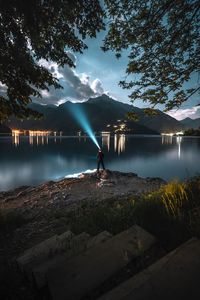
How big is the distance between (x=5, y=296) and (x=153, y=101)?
278 inches


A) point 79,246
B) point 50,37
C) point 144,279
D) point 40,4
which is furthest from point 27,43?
point 144,279

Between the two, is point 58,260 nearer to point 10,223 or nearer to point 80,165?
point 10,223

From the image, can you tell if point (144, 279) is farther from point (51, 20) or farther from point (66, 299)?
point (51, 20)

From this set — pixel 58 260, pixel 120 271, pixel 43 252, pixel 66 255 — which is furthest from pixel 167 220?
pixel 43 252

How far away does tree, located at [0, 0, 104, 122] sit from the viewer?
7.25m

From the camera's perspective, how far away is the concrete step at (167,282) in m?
2.47

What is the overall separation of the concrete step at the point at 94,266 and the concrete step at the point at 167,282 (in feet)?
1.69

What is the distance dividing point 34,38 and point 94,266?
699 cm

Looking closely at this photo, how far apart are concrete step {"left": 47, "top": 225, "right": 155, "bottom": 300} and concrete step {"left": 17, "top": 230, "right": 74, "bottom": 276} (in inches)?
42.3

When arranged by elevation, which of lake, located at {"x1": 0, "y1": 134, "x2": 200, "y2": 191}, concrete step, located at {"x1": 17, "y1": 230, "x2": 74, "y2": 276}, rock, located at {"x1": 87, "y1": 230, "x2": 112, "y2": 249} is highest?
rock, located at {"x1": 87, "y1": 230, "x2": 112, "y2": 249}

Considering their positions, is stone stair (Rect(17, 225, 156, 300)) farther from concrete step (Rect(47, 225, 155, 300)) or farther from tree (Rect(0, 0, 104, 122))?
tree (Rect(0, 0, 104, 122))

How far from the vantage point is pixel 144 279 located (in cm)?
272

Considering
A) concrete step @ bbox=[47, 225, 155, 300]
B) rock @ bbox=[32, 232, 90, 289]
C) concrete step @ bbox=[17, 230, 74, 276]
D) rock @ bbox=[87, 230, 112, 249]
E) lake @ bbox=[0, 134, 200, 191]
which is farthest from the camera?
lake @ bbox=[0, 134, 200, 191]

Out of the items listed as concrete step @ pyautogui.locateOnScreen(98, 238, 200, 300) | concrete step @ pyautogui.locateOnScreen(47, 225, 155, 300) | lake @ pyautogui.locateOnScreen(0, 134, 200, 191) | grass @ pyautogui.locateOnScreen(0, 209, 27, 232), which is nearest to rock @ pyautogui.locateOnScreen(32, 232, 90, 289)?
concrete step @ pyautogui.locateOnScreen(47, 225, 155, 300)
